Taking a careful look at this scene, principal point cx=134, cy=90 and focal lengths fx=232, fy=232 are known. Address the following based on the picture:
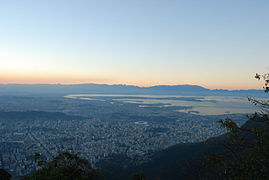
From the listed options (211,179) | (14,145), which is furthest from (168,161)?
(14,145)

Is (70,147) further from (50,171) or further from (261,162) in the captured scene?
(261,162)

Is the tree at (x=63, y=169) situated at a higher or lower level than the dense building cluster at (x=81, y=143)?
higher

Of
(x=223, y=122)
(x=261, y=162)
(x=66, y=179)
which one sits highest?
(x=223, y=122)

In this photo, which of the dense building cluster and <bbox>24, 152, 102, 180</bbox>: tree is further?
the dense building cluster

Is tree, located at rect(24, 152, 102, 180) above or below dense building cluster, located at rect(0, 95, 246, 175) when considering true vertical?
above

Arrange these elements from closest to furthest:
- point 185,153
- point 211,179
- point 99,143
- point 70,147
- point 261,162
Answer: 1. point 261,162
2. point 211,179
3. point 185,153
4. point 70,147
5. point 99,143

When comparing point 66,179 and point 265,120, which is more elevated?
point 265,120

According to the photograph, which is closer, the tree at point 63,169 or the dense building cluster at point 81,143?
the tree at point 63,169

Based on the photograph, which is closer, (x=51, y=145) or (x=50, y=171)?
(x=50, y=171)
